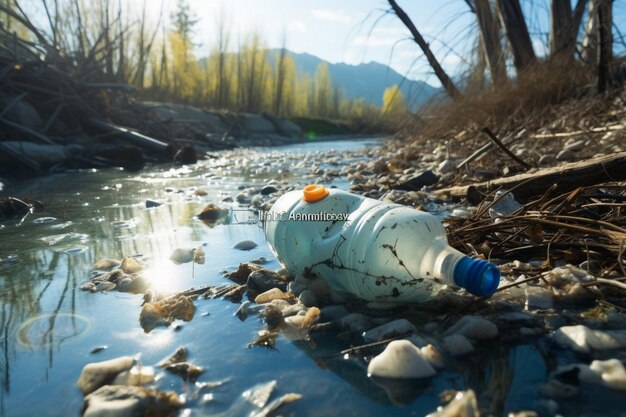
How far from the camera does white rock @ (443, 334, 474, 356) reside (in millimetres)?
1132

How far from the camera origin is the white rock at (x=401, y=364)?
1.04 m

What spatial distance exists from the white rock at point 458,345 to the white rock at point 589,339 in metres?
0.23

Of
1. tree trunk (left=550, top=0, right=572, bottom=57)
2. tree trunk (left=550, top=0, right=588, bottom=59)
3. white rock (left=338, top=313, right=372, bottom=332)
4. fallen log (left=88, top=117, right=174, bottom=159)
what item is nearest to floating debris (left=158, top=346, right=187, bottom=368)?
white rock (left=338, top=313, right=372, bottom=332)

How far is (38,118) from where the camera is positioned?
7902mm

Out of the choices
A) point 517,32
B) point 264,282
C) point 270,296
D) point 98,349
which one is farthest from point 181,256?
point 517,32

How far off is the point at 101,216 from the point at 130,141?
5910 millimetres

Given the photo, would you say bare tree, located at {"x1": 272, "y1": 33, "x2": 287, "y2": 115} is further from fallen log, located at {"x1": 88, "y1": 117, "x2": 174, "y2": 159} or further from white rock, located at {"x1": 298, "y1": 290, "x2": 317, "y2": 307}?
white rock, located at {"x1": 298, "y1": 290, "x2": 317, "y2": 307}

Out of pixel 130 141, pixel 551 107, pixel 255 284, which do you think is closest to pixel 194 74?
pixel 130 141

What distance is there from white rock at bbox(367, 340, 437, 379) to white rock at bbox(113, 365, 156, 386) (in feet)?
1.70

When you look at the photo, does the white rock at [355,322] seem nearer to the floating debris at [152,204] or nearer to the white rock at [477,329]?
the white rock at [477,329]

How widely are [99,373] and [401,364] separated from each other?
70cm

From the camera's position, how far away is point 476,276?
116 cm

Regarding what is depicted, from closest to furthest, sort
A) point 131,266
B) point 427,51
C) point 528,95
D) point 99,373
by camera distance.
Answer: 1. point 99,373
2. point 131,266
3. point 528,95
4. point 427,51

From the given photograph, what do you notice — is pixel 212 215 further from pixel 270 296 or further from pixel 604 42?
pixel 604 42
